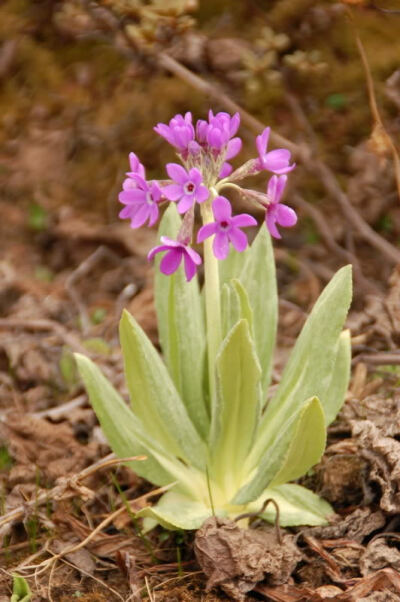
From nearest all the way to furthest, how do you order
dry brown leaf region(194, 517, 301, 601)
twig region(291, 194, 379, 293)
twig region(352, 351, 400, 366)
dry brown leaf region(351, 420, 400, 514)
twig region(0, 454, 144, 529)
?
dry brown leaf region(194, 517, 301, 601), dry brown leaf region(351, 420, 400, 514), twig region(0, 454, 144, 529), twig region(352, 351, 400, 366), twig region(291, 194, 379, 293)

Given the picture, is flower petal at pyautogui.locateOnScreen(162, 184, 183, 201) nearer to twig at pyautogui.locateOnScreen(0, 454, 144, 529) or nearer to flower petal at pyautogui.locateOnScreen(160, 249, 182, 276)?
flower petal at pyautogui.locateOnScreen(160, 249, 182, 276)

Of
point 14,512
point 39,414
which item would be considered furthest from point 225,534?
point 39,414

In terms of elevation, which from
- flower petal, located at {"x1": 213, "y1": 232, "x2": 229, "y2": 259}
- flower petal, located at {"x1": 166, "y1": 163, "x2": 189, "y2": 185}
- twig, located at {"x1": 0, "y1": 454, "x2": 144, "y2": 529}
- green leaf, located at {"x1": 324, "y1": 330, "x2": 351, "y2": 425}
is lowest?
twig, located at {"x1": 0, "y1": 454, "x2": 144, "y2": 529}

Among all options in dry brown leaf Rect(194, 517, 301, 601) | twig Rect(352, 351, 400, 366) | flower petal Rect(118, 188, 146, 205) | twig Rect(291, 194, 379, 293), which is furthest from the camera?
twig Rect(291, 194, 379, 293)

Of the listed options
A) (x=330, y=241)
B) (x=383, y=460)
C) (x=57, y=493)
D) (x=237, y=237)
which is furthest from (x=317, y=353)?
(x=330, y=241)

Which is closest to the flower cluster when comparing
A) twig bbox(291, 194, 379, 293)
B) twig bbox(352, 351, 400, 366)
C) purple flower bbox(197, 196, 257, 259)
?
purple flower bbox(197, 196, 257, 259)

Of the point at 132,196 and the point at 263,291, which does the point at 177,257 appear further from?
the point at 263,291

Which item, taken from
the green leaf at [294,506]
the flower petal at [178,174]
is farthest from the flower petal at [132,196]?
the green leaf at [294,506]

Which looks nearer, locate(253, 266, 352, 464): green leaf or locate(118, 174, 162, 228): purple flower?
locate(118, 174, 162, 228): purple flower

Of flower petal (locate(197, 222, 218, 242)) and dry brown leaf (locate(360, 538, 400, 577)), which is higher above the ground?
flower petal (locate(197, 222, 218, 242))
